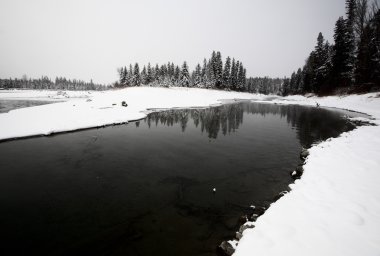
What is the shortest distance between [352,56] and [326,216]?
56.8 metres

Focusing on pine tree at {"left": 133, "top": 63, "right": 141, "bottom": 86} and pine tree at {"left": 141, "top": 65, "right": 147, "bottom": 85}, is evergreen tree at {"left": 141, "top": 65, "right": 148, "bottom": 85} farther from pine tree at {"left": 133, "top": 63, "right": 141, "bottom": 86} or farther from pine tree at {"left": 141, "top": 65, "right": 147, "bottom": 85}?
pine tree at {"left": 133, "top": 63, "right": 141, "bottom": 86}

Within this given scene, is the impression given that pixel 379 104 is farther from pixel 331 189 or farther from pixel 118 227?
pixel 118 227

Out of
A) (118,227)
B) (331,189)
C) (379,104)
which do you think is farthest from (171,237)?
(379,104)

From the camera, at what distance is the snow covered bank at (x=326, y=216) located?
481cm

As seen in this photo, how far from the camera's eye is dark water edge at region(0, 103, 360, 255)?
5891 mm

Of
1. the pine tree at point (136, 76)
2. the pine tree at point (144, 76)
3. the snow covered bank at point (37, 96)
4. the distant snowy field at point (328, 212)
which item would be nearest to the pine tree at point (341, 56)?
the distant snowy field at point (328, 212)

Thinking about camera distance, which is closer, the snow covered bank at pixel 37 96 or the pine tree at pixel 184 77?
the snow covered bank at pixel 37 96

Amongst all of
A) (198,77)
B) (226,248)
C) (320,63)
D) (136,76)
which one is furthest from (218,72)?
(226,248)

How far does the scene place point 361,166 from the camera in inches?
362

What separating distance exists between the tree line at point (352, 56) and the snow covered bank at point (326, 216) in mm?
42056

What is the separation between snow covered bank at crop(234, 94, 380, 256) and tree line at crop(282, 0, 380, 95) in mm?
42056

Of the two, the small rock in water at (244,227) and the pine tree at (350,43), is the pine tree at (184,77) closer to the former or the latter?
the pine tree at (350,43)

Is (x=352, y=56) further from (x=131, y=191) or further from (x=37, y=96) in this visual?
(x=37, y=96)

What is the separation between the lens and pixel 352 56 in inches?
1886
